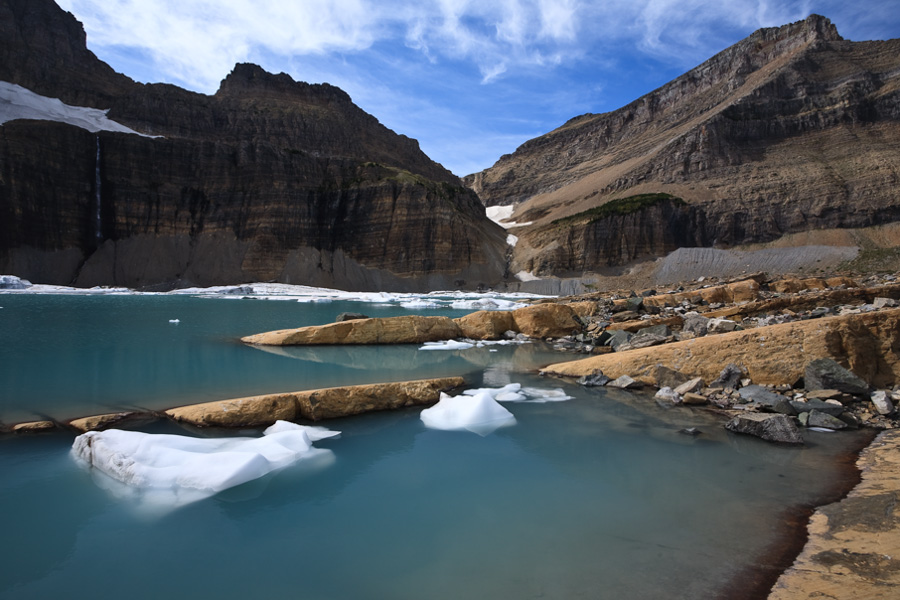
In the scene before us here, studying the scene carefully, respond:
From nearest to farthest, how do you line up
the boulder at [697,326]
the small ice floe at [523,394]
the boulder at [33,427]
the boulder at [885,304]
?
the boulder at [33,427]
the small ice floe at [523,394]
the boulder at [885,304]
the boulder at [697,326]

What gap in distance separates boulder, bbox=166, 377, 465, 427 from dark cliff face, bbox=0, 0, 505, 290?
62.9m

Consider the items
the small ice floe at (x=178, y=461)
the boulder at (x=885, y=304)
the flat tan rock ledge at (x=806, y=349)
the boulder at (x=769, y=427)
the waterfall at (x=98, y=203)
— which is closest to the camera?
the small ice floe at (x=178, y=461)

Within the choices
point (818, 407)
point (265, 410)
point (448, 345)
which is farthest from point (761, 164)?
point (265, 410)

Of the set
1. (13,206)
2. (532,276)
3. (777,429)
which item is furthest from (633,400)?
(13,206)

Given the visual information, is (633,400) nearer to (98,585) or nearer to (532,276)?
(98,585)

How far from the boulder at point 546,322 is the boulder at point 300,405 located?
10.7 metres

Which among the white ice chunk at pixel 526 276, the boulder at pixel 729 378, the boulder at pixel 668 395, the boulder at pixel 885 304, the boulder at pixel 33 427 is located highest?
the white ice chunk at pixel 526 276

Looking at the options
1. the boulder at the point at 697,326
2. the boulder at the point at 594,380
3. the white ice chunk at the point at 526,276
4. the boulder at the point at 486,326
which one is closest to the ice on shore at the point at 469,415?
the boulder at the point at 594,380

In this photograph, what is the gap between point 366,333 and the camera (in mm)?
17281

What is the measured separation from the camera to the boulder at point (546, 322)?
19.1 m

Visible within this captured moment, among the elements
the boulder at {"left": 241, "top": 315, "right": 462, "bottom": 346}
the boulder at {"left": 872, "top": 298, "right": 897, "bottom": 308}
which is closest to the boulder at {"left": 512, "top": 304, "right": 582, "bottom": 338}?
the boulder at {"left": 241, "top": 315, "right": 462, "bottom": 346}

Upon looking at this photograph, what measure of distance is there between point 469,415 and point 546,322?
466 inches

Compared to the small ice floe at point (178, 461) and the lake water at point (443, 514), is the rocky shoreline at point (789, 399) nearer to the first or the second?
the lake water at point (443, 514)

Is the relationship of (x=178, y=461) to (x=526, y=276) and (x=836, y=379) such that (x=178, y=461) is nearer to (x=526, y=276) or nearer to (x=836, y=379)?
(x=836, y=379)
